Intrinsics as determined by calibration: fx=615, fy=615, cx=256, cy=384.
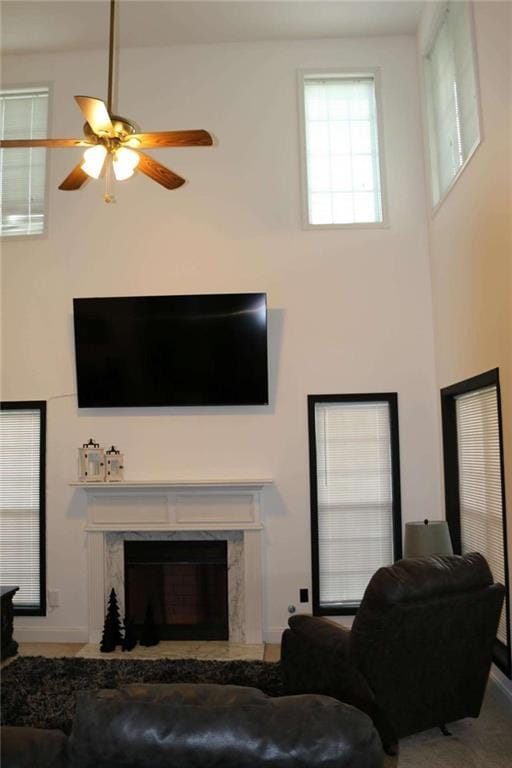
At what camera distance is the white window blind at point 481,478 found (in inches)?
159

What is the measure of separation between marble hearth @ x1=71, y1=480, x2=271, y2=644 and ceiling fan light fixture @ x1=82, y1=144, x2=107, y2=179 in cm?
263

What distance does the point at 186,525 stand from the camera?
519 cm

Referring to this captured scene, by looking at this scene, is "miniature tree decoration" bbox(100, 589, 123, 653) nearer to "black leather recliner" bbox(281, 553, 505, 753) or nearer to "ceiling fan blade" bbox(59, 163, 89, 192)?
"black leather recliner" bbox(281, 553, 505, 753)

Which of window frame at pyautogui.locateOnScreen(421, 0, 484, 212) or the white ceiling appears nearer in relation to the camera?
window frame at pyautogui.locateOnScreen(421, 0, 484, 212)

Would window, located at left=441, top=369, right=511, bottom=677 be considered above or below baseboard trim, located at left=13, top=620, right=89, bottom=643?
above

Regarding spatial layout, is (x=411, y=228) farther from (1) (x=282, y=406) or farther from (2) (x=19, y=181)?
(2) (x=19, y=181)

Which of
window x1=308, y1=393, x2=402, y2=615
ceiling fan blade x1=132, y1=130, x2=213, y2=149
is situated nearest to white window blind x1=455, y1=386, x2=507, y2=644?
window x1=308, y1=393, x2=402, y2=615

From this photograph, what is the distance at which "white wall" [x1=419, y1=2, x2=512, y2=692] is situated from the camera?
11.9ft

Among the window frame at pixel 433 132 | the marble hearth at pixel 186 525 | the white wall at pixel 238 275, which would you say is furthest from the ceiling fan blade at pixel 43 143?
the marble hearth at pixel 186 525

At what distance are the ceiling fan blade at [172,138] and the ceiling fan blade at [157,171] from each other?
0.15 metres

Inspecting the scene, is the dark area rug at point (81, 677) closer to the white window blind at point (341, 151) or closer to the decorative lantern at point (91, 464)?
the decorative lantern at point (91, 464)

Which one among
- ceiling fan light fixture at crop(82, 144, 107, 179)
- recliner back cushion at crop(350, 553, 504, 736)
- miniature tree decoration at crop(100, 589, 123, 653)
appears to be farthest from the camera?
miniature tree decoration at crop(100, 589, 123, 653)

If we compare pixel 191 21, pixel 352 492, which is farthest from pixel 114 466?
pixel 191 21

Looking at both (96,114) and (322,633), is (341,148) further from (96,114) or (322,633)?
(322,633)
